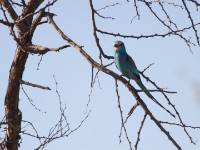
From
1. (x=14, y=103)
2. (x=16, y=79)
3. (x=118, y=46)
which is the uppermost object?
(x=118, y=46)

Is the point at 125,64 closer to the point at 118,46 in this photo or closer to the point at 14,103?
the point at 118,46

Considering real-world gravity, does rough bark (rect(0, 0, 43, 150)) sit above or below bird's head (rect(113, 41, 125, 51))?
below

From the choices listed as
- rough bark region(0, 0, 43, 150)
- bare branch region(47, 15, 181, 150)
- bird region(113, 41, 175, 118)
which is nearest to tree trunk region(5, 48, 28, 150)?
rough bark region(0, 0, 43, 150)

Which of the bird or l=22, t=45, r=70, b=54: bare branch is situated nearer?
l=22, t=45, r=70, b=54: bare branch

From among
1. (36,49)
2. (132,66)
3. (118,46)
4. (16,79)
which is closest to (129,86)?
(36,49)

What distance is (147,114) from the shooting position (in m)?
2.55

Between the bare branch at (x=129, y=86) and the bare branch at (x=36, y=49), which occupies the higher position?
the bare branch at (x=36, y=49)

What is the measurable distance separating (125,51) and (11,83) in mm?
1652

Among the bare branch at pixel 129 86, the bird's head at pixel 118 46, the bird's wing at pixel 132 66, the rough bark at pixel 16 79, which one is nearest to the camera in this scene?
the bare branch at pixel 129 86

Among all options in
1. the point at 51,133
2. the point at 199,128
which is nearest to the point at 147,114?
the point at 199,128

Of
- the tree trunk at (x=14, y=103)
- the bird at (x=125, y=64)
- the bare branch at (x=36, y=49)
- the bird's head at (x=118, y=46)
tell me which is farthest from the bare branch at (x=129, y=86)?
the bird's head at (x=118, y=46)

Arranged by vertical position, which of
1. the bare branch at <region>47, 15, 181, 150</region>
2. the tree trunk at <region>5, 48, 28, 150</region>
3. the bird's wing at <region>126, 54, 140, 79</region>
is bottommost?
the bare branch at <region>47, 15, 181, 150</region>

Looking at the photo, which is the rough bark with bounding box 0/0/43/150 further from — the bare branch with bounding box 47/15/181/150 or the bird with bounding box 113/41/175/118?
the bare branch with bounding box 47/15/181/150

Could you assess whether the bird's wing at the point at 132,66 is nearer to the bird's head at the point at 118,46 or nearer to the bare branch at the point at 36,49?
the bird's head at the point at 118,46
